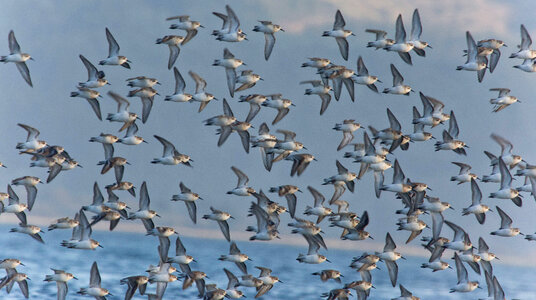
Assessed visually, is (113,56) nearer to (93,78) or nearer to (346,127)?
(93,78)

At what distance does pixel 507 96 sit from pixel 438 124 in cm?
219

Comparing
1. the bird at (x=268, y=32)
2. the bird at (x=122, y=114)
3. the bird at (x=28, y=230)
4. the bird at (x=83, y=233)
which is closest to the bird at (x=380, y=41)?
the bird at (x=268, y=32)

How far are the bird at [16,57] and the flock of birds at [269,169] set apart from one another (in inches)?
1.1

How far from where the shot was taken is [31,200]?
24500mm

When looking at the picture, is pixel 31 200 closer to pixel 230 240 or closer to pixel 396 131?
pixel 230 240

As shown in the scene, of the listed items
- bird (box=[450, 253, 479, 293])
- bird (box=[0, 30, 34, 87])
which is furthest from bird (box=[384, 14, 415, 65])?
bird (box=[0, 30, 34, 87])

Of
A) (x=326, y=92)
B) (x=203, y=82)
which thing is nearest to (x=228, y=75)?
(x=203, y=82)

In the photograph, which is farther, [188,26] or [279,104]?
[279,104]

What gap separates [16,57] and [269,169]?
7.40m

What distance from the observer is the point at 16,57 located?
24.1 metres

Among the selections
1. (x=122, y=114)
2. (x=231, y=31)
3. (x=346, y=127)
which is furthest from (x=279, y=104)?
(x=122, y=114)

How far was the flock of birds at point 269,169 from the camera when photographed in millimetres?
23406

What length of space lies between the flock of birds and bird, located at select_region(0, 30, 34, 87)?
27 mm

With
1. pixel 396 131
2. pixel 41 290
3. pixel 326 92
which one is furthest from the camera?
pixel 41 290
